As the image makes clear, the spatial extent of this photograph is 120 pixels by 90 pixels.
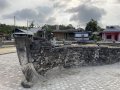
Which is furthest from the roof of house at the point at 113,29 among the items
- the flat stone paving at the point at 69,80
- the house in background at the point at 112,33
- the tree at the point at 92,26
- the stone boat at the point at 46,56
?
the flat stone paving at the point at 69,80

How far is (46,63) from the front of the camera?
9.46 meters

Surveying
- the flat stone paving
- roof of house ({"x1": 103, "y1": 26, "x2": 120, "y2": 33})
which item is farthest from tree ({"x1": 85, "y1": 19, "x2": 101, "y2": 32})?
the flat stone paving

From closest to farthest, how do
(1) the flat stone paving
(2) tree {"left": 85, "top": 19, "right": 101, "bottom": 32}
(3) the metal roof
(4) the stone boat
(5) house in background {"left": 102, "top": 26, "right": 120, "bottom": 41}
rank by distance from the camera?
(1) the flat stone paving
(4) the stone boat
(5) house in background {"left": 102, "top": 26, "right": 120, "bottom": 41}
(3) the metal roof
(2) tree {"left": 85, "top": 19, "right": 101, "bottom": 32}

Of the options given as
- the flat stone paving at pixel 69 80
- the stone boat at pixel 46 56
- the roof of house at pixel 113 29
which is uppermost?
the roof of house at pixel 113 29

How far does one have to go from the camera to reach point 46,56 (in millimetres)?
9430

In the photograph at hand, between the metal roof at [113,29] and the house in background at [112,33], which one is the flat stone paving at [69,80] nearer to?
the house in background at [112,33]

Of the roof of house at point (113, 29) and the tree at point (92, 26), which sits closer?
the roof of house at point (113, 29)

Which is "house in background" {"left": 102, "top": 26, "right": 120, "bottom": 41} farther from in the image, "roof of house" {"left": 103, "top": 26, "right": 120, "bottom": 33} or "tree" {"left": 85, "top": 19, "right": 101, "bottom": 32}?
"tree" {"left": 85, "top": 19, "right": 101, "bottom": 32}

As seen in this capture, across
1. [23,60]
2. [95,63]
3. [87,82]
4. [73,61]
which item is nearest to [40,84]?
[23,60]

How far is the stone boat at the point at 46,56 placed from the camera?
838 centimetres

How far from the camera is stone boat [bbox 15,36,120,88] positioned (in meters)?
8.38

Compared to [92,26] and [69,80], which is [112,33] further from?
[69,80]

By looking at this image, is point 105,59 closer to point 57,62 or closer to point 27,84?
point 57,62

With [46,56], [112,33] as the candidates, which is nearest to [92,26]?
[112,33]
